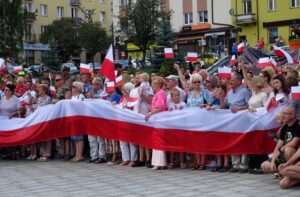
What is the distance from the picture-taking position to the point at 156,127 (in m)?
11.2

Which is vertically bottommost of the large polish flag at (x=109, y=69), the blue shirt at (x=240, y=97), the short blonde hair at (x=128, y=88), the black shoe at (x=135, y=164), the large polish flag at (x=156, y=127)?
the black shoe at (x=135, y=164)

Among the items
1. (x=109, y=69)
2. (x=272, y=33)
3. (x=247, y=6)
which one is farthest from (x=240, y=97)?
(x=247, y=6)

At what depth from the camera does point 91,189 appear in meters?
9.00

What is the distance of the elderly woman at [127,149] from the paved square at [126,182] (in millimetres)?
272

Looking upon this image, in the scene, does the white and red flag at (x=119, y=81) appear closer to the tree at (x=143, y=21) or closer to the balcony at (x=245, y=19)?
the tree at (x=143, y=21)

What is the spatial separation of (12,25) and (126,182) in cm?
3990

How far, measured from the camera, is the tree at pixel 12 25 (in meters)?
45.4

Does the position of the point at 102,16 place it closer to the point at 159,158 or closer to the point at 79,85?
the point at 79,85

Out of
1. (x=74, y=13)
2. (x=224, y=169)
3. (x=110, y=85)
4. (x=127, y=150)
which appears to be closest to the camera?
(x=224, y=169)

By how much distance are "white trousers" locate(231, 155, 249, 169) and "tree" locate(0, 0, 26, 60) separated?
3687 centimetres

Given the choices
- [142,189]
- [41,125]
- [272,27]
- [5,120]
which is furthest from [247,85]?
[272,27]

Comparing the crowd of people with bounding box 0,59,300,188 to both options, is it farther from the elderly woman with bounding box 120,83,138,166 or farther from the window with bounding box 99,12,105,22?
the window with bounding box 99,12,105,22

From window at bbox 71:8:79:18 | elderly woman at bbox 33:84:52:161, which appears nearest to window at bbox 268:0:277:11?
window at bbox 71:8:79:18

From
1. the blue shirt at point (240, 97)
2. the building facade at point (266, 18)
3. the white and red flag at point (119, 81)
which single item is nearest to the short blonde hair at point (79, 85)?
the white and red flag at point (119, 81)
